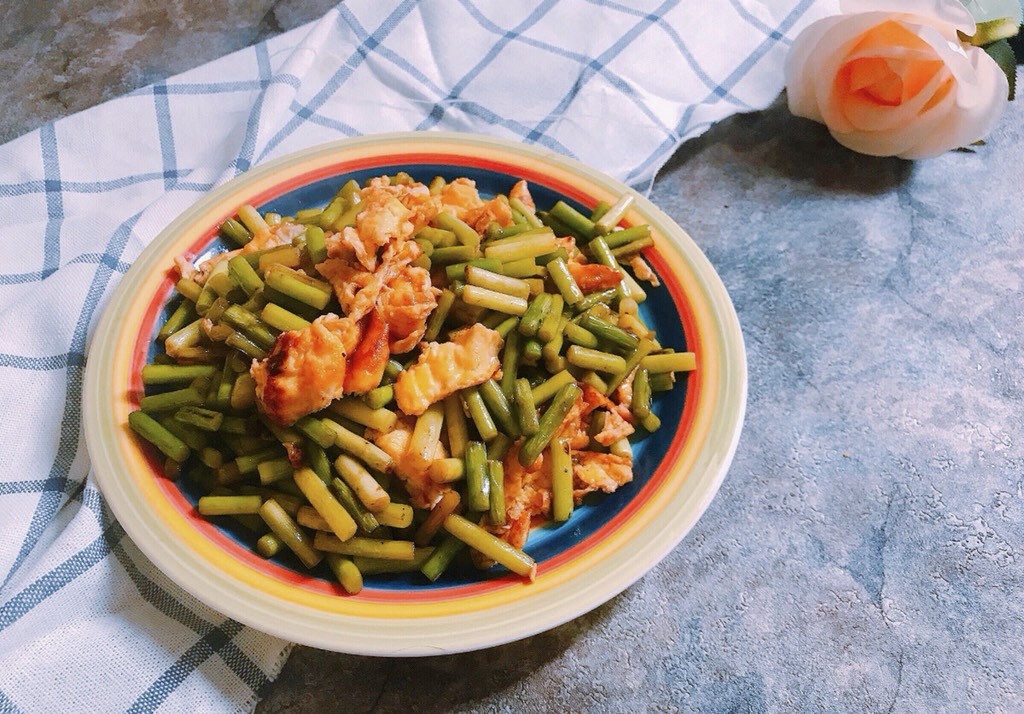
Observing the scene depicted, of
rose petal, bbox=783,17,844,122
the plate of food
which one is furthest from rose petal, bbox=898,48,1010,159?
the plate of food

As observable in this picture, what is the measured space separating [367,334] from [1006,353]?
1.82 m

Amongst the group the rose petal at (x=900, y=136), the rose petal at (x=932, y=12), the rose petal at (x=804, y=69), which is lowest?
the rose petal at (x=900, y=136)

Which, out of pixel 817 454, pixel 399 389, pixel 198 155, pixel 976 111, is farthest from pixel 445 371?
pixel 976 111

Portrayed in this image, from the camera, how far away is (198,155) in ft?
8.24

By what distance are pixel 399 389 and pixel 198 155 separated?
1394mm

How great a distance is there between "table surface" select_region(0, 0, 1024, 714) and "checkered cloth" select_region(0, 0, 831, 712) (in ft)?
0.63

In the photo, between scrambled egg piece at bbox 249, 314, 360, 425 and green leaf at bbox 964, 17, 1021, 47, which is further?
green leaf at bbox 964, 17, 1021, 47

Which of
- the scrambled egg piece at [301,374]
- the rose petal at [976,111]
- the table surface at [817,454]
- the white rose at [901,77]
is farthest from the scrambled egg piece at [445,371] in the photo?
the rose petal at [976,111]

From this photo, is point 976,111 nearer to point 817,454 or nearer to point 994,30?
point 994,30

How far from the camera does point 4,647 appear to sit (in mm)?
1451

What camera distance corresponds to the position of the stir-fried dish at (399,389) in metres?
1.51

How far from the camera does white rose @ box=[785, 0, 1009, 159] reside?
2525 millimetres

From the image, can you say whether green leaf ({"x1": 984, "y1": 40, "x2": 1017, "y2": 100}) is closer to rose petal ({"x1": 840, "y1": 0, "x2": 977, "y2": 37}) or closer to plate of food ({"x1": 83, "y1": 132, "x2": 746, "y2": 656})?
rose petal ({"x1": 840, "y1": 0, "x2": 977, "y2": 37})

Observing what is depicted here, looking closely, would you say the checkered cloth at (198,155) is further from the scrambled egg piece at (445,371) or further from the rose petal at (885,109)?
the scrambled egg piece at (445,371)
